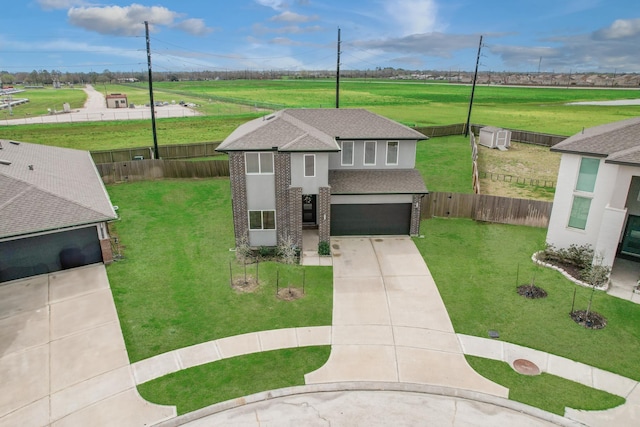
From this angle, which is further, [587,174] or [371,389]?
[587,174]

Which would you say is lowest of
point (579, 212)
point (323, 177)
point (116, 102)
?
point (579, 212)

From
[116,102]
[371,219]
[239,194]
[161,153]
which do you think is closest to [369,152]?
[371,219]

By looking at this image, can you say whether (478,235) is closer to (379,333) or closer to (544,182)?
Answer: (379,333)

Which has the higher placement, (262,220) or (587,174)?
(587,174)

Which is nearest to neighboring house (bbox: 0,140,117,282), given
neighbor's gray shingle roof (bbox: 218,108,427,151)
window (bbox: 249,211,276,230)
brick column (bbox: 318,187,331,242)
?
window (bbox: 249,211,276,230)

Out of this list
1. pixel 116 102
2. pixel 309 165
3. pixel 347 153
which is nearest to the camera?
pixel 309 165

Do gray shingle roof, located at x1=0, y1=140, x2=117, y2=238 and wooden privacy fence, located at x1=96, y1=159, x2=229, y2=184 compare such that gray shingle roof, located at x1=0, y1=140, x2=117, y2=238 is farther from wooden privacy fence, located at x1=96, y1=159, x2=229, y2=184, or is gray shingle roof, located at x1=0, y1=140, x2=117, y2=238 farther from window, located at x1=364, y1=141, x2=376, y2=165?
window, located at x1=364, y1=141, x2=376, y2=165

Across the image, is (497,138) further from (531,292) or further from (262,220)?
(262,220)
